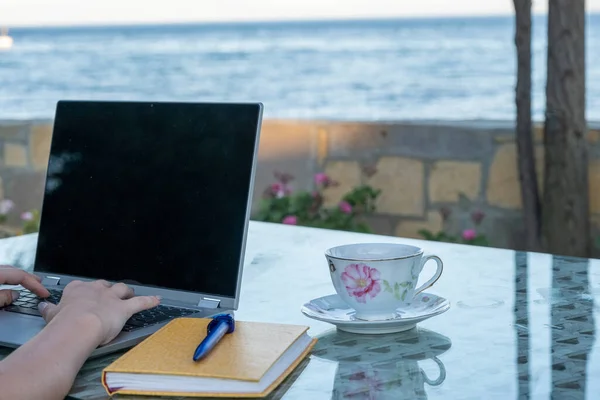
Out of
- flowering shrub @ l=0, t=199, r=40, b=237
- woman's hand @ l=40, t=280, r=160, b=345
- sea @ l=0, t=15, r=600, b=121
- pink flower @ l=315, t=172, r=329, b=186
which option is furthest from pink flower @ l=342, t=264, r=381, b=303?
sea @ l=0, t=15, r=600, b=121

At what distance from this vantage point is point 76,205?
1.28 meters

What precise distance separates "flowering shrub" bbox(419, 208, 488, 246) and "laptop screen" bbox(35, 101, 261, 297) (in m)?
2.16

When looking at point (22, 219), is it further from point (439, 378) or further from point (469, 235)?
point (439, 378)

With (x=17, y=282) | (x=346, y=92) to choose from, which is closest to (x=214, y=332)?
(x=17, y=282)

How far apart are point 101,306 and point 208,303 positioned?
167 millimetres

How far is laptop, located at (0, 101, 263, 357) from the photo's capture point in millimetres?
1131

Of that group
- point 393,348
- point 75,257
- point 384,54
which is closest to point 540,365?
point 393,348

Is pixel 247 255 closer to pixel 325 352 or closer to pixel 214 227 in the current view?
pixel 214 227

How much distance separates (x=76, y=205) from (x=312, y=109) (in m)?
10.7

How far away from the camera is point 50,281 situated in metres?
1.28

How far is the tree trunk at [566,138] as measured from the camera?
3.04 metres

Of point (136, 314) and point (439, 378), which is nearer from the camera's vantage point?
point (439, 378)

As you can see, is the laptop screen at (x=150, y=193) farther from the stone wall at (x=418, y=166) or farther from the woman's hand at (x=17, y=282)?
the stone wall at (x=418, y=166)

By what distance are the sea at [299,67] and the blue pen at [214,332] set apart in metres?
8.42
